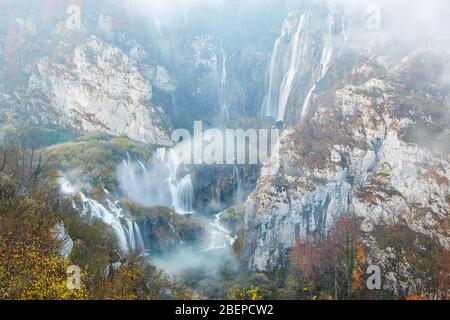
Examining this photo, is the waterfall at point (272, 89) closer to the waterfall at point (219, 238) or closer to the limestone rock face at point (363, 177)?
the limestone rock face at point (363, 177)

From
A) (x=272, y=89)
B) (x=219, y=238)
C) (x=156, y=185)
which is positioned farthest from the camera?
(x=272, y=89)

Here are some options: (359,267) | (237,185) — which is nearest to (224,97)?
(237,185)

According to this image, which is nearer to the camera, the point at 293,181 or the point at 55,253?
the point at 55,253

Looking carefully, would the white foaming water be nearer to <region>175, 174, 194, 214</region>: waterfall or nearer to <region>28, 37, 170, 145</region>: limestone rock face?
<region>175, 174, 194, 214</region>: waterfall

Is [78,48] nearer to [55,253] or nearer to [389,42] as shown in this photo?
[389,42]

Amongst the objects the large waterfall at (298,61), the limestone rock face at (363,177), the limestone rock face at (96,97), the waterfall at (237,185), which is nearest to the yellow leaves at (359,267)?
the limestone rock face at (363,177)

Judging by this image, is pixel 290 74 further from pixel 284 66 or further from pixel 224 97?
pixel 224 97
